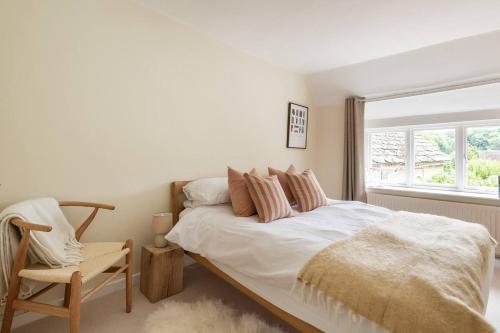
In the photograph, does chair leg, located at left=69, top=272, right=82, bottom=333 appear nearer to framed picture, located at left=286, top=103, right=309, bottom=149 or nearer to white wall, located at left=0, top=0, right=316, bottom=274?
white wall, located at left=0, top=0, right=316, bottom=274

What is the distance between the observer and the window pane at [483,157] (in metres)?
3.10

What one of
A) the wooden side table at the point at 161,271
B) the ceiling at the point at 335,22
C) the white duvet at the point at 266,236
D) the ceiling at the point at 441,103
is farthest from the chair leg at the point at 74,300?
the ceiling at the point at 441,103

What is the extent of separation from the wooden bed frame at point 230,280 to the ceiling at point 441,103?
3.01 metres

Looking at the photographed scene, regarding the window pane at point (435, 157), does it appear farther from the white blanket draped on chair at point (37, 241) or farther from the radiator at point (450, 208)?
the white blanket draped on chair at point (37, 241)

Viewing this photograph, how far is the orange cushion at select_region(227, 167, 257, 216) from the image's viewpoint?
83.2 inches

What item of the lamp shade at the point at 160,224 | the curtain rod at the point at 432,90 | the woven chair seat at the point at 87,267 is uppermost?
the curtain rod at the point at 432,90

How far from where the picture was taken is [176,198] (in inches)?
92.5

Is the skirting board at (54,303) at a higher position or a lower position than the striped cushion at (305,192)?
lower

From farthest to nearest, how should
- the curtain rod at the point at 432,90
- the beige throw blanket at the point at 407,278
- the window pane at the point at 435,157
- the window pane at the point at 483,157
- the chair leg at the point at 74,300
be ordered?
the window pane at the point at 435,157
the window pane at the point at 483,157
the curtain rod at the point at 432,90
the chair leg at the point at 74,300
the beige throw blanket at the point at 407,278

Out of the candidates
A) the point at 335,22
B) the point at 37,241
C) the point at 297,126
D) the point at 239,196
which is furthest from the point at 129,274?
the point at 297,126

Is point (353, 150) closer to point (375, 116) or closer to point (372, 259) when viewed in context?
point (375, 116)

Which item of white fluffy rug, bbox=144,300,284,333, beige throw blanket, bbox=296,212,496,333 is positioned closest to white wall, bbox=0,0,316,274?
white fluffy rug, bbox=144,300,284,333

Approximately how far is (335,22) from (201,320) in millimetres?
2669

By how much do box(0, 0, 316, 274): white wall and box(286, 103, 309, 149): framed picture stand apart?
89 centimetres
